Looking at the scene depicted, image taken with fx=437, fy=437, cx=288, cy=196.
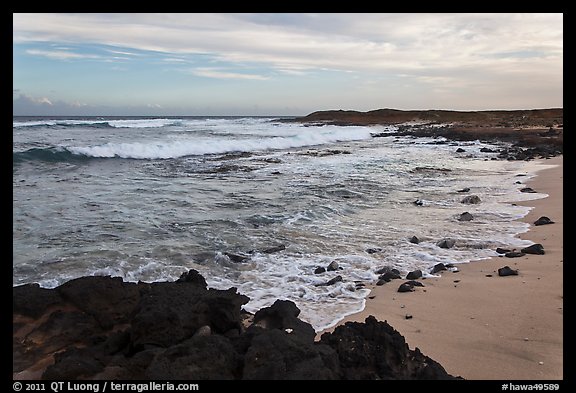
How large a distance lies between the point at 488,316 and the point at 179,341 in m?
3.14

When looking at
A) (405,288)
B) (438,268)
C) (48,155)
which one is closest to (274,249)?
(405,288)

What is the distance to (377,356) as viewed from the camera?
119 inches

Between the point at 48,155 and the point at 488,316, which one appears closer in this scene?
the point at 488,316

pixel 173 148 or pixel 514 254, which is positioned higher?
pixel 173 148

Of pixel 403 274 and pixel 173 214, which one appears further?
pixel 173 214

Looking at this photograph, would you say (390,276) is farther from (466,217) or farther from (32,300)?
(32,300)

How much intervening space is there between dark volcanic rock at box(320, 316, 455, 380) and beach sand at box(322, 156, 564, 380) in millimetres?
696

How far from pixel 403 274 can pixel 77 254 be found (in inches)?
190

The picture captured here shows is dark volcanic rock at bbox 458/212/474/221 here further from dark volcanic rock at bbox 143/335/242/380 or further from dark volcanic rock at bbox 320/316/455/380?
dark volcanic rock at bbox 143/335/242/380

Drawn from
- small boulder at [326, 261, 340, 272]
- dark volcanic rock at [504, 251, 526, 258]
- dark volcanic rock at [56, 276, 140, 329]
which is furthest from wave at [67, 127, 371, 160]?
dark volcanic rock at [504, 251, 526, 258]
